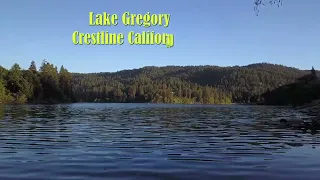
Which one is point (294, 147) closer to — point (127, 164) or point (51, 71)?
point (127, 164)

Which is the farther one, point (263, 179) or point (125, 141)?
point (125, 141)

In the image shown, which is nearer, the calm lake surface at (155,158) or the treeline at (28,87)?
the calm lake surface at (155,158)

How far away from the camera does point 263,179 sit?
1487cm

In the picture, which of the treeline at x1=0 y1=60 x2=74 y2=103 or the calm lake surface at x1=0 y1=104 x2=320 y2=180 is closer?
the calm lake surface at x1=0 y1=104 x2=320 y2=180

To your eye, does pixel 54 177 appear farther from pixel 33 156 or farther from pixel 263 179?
pixel 263 179

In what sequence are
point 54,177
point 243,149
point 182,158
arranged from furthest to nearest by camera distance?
point 243,149 → point 182,158 → point 54,177

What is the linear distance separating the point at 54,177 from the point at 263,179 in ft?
26.5

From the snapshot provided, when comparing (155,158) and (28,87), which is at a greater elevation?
(28,87)

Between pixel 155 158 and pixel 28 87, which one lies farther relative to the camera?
pixel 28 87

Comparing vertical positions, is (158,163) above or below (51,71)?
below

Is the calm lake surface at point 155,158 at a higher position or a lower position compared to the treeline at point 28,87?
lower

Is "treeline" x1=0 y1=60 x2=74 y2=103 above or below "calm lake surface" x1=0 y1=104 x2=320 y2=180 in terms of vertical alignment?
above

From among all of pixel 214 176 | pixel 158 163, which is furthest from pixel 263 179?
pixel 158 163

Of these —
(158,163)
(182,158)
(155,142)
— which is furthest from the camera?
(155,142)
